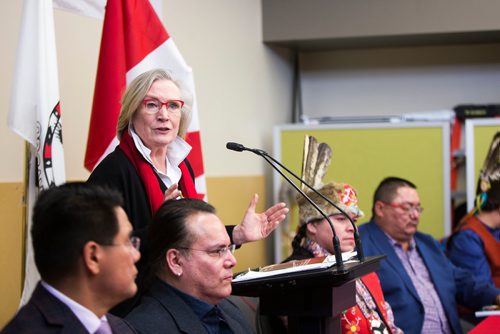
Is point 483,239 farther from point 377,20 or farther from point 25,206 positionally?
point 25,206

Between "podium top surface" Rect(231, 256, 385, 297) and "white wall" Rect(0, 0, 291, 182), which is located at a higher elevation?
"white wall" Rect(0, 0, 291, 182)

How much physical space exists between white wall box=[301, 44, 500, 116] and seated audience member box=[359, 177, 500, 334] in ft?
8.22

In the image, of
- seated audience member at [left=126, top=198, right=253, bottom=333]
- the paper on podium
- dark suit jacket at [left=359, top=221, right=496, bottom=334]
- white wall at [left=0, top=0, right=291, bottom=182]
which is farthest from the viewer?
dark suit jacket at [left=359, top=221, right=496, bottom=334]

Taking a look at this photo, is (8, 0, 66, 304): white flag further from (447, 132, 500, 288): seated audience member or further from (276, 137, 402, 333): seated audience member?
(447, 132, 500, 288): seated audience member

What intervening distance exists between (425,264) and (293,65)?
299 cm

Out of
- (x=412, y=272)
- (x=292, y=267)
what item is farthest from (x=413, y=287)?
(x=292, y=267)

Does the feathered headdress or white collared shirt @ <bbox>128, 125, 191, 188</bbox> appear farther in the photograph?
the feathered headdress

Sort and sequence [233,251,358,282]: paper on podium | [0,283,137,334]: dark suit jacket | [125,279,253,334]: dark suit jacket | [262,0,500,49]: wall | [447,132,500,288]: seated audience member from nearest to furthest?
1. [0,283,137,334]: dark suit jacket
2. [125,279,253,334]: dark suit jacket
3. [233,251,358,282]: paper on podium
4. [447,132,500,288]: seated audience member
5. [262,0,500,49]: wall

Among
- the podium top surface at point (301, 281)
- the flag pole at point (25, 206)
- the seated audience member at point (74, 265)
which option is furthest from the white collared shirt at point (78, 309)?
the flag pole at point (25, 206)

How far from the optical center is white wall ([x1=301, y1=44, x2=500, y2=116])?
656 centimetres

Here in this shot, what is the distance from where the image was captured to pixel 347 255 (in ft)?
8.89

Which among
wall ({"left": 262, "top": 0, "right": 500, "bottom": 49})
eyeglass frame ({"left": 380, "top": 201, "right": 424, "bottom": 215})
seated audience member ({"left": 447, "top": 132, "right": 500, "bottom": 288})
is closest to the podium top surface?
eyeglass frame ({"left": 380, "top": 201, "right": 424, "bottom": 215})

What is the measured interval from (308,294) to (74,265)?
0.94 metres

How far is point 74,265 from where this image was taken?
1638 millimetres
